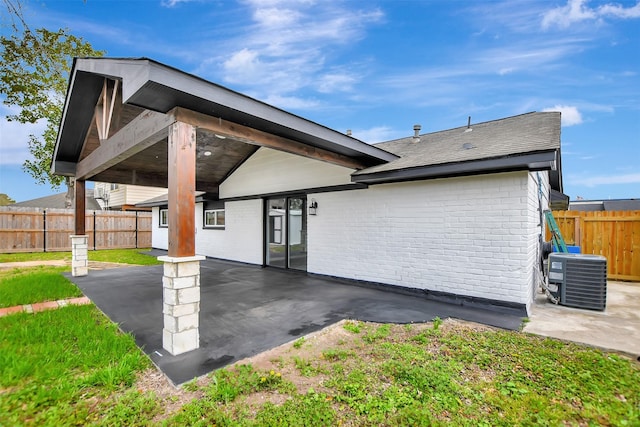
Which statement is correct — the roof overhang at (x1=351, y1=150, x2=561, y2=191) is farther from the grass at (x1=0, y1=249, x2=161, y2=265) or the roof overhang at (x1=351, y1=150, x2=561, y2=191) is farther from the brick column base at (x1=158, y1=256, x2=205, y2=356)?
the grass at (x1=0, y1=249, x2=161, y2=265)

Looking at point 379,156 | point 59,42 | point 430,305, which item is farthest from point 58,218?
point 430,305

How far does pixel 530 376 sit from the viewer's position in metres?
2.64

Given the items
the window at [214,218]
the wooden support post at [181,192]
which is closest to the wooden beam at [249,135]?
the wooden support post at [181,192]

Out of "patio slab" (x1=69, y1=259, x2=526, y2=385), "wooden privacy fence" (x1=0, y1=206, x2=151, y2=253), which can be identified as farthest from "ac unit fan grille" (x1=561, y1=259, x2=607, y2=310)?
"wooden privacy fence" (x1=0, y1=206, x2=151, y2=253)

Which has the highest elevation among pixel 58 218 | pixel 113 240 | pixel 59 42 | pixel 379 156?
pixel 59 42

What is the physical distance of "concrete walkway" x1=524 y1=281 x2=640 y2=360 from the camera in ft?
11.2

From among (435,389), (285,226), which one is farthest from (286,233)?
(435,389)

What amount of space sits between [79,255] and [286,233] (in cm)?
516

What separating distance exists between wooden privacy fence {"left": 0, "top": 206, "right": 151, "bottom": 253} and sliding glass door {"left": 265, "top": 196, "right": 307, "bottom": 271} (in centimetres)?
1055

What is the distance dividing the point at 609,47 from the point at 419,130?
697 cm

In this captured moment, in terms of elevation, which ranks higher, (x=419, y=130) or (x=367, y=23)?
(x=367, y=23)

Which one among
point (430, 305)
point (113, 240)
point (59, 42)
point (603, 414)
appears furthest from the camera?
point (113, 240)

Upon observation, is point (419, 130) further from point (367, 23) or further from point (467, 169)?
point (367, 23)

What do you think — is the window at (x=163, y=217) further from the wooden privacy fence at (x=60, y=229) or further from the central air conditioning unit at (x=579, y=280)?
the central air conditioning unit at (x=579, y=280)
